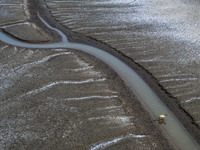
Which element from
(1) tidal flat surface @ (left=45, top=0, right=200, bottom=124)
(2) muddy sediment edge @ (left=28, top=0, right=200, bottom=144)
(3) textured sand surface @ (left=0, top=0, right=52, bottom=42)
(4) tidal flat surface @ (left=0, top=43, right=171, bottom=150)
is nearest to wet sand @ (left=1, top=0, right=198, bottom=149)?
(4) tidal flat surface @ (left=0, top=43, right=171, bottom=150)

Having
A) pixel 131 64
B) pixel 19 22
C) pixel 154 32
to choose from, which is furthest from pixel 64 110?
pixel 19 22

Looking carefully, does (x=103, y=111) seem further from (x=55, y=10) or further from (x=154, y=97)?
(x=55, y=10)

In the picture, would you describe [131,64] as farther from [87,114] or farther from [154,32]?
[87,114]

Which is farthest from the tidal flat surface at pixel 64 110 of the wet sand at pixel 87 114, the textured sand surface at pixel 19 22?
the textured sand surface at pixel 19 22

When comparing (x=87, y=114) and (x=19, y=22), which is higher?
(x=19, y=22)

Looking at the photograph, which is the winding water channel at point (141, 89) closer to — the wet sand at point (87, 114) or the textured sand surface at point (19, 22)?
the wet sand at point (87, 114)

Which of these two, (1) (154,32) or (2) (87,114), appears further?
(1) (154,32)

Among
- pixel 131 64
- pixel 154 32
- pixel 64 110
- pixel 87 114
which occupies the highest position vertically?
pixel 154 32
